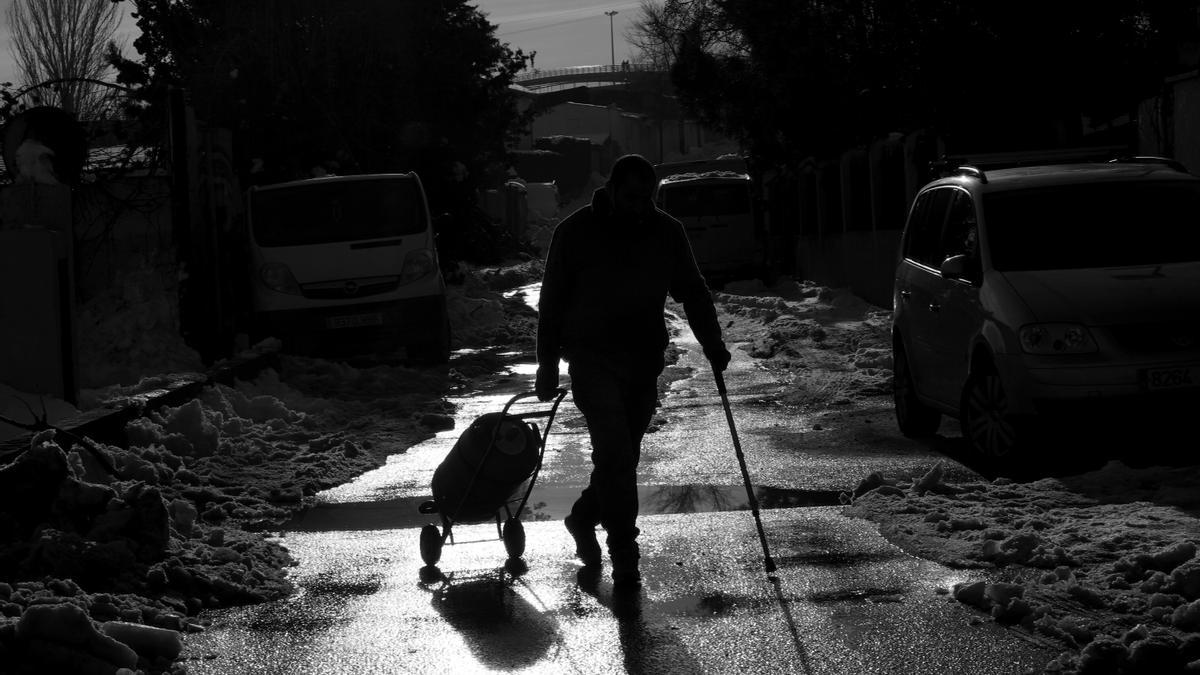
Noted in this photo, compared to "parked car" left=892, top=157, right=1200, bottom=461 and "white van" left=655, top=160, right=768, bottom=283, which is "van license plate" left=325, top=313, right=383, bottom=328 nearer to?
"parked car" left=892, top=157, right=1200, bottom=461

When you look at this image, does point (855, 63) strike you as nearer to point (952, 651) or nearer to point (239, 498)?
point (239, 498)

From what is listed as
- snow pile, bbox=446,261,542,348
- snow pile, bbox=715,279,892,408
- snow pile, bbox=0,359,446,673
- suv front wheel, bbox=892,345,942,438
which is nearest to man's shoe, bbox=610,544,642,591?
snow pile, bbox=0,359,446,673

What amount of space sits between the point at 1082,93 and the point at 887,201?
404 centimetres

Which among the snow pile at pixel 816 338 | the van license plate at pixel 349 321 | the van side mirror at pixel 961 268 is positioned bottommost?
the snow pile at pixel 816 338

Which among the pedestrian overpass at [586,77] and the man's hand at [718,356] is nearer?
the man's hand at [718,356]

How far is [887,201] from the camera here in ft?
76.9

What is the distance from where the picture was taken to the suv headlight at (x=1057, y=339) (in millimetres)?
8727

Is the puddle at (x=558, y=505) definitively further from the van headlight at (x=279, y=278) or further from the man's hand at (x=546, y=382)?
the van headlight at (x=279, y=278)

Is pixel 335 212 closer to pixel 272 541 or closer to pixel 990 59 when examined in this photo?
pixel 990 59

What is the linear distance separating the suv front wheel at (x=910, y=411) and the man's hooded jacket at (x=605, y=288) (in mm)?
4194

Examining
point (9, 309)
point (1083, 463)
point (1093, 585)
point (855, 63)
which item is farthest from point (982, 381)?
point (855, 63)

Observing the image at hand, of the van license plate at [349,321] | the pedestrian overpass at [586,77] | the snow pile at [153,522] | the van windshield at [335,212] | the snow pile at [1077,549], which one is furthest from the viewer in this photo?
the pedestrian overpass at [586,77]

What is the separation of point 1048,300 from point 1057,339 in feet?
0.96

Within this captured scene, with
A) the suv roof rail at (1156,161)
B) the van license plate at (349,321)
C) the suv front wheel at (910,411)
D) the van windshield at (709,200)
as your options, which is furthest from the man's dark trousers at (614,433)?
the van windshield at (709,200)
